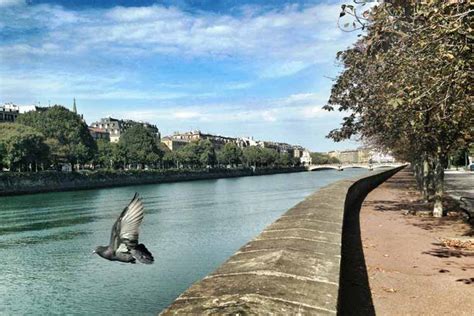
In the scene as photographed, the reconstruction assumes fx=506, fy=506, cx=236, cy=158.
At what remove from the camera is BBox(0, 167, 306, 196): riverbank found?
84312mm

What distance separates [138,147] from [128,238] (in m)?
124

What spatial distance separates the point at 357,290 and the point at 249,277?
12.7 feet

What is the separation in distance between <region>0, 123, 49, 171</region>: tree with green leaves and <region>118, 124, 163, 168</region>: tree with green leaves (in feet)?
116

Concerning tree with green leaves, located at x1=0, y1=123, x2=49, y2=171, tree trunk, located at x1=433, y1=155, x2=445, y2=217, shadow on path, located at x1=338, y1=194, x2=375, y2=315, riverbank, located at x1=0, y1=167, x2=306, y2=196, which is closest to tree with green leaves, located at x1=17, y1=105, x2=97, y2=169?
riverbank, located at x1=0, y1=167, x2=306, y2=196

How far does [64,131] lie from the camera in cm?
10412

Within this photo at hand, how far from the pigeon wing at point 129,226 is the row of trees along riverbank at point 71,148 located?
86.4 metres

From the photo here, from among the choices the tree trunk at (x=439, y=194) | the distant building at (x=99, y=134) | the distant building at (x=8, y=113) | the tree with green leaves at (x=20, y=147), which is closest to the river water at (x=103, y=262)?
the tree trunk at (x=439, y=194)

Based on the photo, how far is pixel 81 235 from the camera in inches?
1245

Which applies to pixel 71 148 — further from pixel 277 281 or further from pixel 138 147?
pixel 277 281

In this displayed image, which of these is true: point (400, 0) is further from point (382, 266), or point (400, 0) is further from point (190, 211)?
point (190, 211)

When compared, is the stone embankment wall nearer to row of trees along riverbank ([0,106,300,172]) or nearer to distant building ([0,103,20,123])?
row of trees along riverbank ([0,106,300,172])

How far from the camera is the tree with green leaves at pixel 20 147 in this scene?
8412 centimetres

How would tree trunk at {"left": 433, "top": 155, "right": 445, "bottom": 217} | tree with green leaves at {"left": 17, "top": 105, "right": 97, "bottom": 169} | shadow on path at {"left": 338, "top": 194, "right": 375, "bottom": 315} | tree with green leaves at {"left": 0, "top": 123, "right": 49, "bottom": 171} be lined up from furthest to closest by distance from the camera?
tree with green leaves at {"left": 17, "top": 105, "right": 97, "bottom": 169} < tree with green leaves at {"left": 0, "top": 123, "right": 49, "bottom": 171} < tree trunk at {"left": 433, "top": 155, "right": 445, "bottom": 217} < shadow on path at {"left": 338, "top": 194, "right": 375, "bottom": 315}

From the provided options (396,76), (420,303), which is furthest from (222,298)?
(396,76)
